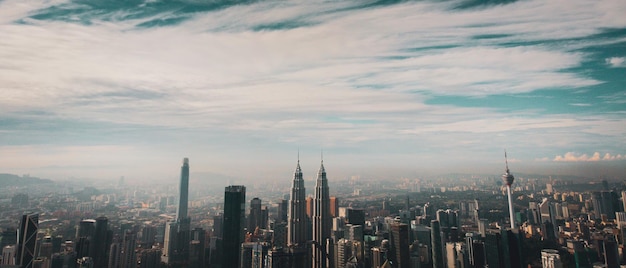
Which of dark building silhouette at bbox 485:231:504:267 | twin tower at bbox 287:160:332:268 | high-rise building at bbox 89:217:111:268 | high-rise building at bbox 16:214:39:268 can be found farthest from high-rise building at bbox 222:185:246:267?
dark building silhouette at bbox 485:231:504:267

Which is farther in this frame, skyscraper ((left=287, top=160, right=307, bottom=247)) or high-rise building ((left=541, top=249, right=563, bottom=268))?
skyscraper ((left=287, top=160, right=307, bottom=247))

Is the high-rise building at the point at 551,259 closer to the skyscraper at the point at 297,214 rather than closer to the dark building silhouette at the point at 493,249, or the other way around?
the dark building silhouette at the point at 493,249

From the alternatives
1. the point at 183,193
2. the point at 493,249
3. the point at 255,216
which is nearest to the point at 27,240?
the point at 183,193

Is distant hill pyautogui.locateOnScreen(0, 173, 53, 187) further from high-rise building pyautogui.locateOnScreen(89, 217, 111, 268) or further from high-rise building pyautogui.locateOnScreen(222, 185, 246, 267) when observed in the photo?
high-rise building pyautogui.locateOnScreen(222, 185, 246, 267)

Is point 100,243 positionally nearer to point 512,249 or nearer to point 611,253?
point 512,249

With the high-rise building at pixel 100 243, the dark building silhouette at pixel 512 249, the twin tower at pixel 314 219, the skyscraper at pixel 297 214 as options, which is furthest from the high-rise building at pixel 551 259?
the high-rise building at pixel 100 243

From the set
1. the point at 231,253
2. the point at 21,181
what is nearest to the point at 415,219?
the point at 231,253

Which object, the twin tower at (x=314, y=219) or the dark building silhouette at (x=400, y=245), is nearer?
the dark building silhouette at (x=400, y=245)
